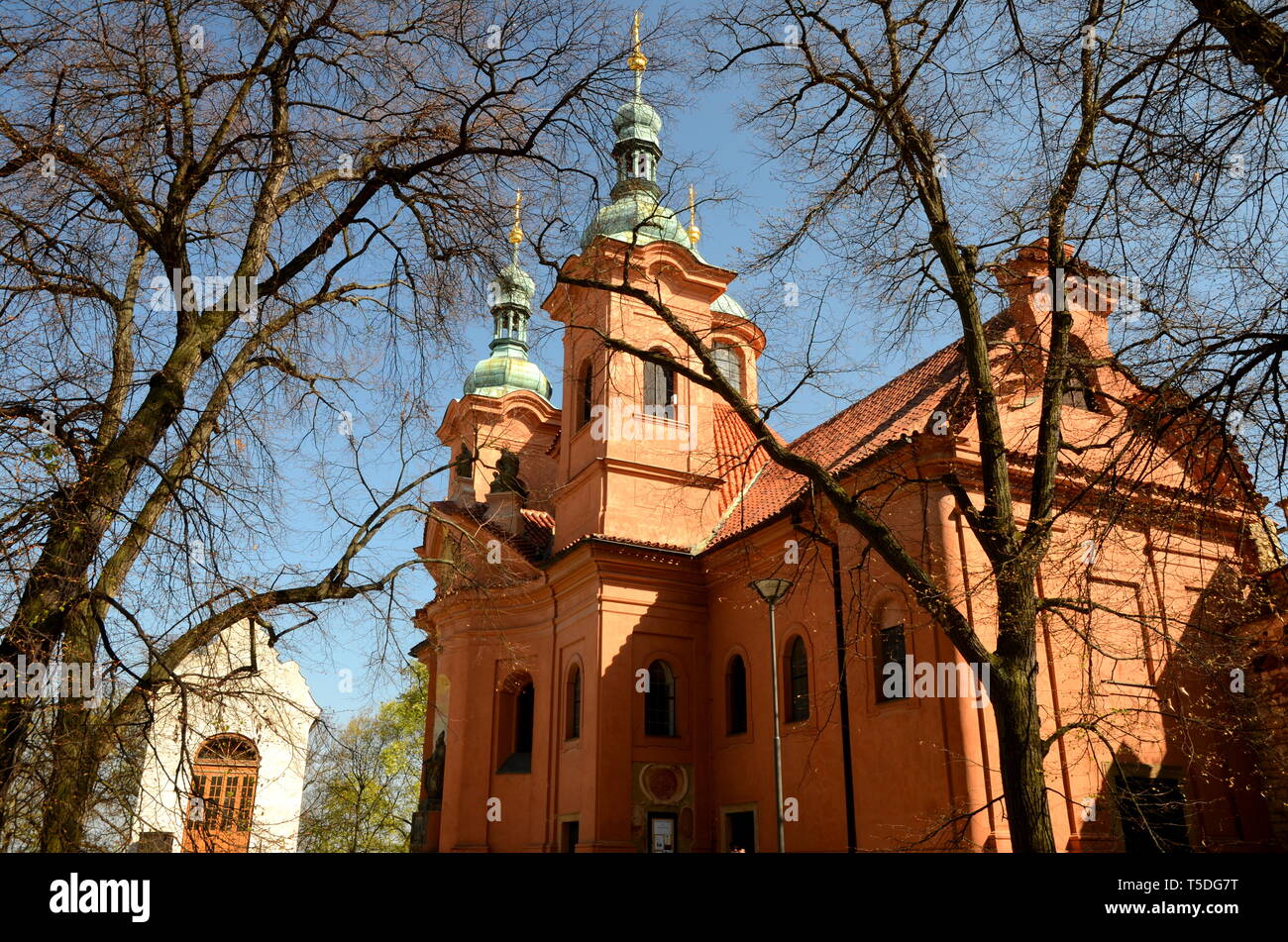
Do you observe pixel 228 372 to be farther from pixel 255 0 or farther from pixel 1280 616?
pixel 1280 616

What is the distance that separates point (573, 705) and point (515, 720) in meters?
3.36

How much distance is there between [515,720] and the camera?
79.2ft

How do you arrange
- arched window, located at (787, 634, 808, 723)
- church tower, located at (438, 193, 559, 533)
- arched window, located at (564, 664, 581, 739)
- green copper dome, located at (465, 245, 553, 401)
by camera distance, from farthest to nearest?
green copper dome, located at (465, 245, 553, 401)
church tower, located at (438, 193, 559, 533)
arched window, located at (564, 664, 581, 739)
arched window, located at (787, 634, 808, 723)

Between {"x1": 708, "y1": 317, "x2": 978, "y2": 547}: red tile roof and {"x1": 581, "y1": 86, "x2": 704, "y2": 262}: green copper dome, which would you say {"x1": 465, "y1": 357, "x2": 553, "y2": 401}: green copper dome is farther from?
{"x1": 708, "y1": 317, "x2": 978, "y2": 547}: red tile roof

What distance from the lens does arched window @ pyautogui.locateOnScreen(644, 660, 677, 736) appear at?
66.6 feet

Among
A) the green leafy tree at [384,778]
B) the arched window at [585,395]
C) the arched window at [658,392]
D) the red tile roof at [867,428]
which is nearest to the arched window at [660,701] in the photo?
the red tile roof at [867,428]

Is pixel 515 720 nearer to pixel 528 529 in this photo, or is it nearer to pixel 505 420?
pixel 528 529

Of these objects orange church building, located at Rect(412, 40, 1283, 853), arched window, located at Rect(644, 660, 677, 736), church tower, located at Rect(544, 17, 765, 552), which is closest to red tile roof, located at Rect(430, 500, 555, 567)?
orange church building, located at Rect(412, 40, 1283, 853)

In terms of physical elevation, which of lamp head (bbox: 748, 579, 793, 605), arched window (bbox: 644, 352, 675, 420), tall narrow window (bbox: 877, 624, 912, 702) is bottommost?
tall narrow window (bbox: 877, 624, 912, 702)

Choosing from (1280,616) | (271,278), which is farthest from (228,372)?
(1280,616)

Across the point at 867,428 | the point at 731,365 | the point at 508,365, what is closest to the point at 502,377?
the point at 508,365

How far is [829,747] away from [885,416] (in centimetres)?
672

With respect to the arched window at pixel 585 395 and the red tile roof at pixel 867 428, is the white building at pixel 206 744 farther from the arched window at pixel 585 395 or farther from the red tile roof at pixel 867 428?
the arched window at pixel 585 395

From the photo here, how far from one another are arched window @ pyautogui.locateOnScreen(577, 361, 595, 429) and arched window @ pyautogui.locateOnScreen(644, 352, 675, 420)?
149 centimetres
